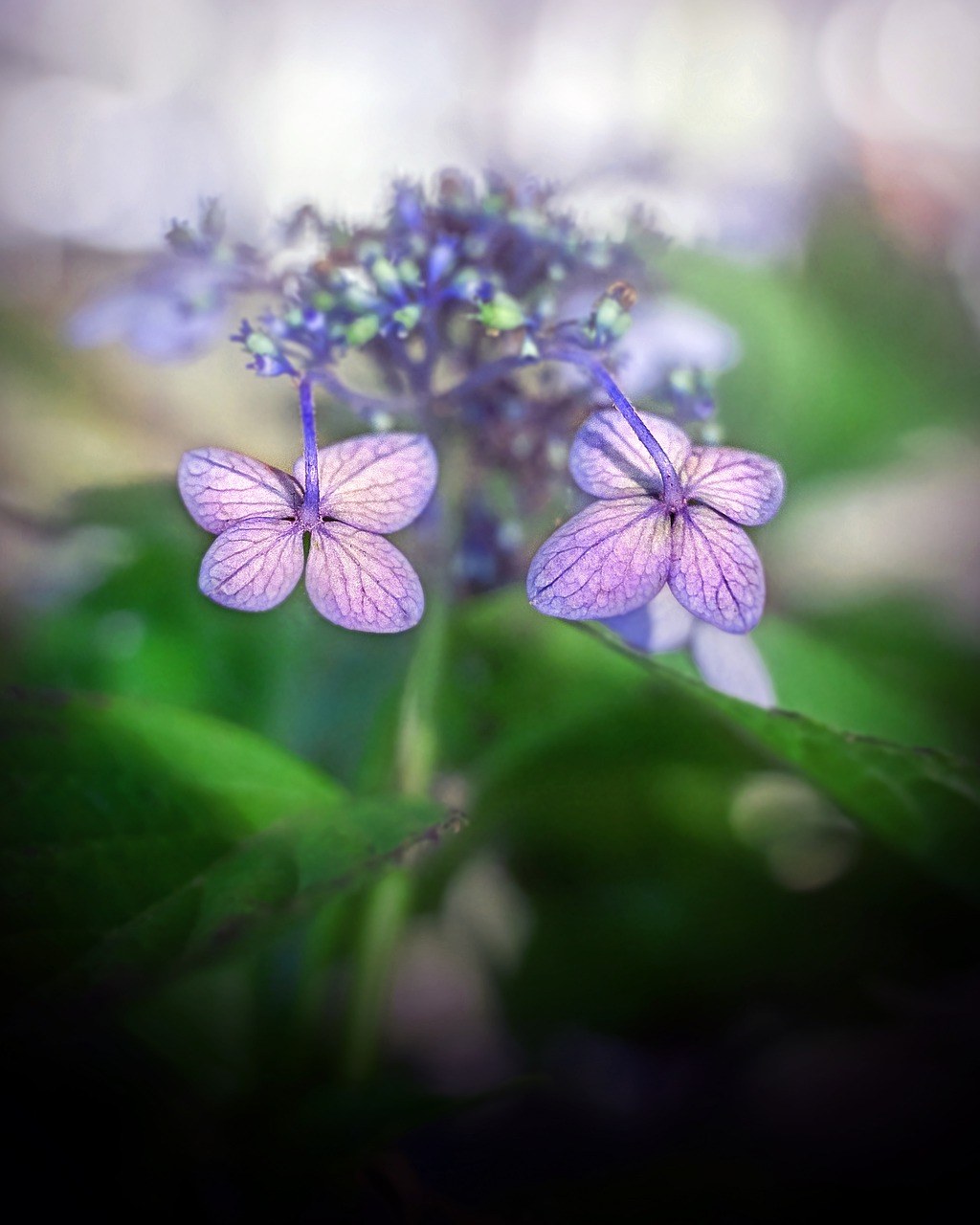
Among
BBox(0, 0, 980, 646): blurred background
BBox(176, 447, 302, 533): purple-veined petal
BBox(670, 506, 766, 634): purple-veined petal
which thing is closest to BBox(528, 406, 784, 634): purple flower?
BBox(670, 506, 766, 634): purple-veined petal

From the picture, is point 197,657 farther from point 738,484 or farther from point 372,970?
point 738,484

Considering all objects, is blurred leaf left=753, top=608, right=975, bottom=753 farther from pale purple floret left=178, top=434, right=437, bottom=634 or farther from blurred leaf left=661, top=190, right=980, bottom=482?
pale purple floret left=178, top=434, right=437, bottom=634

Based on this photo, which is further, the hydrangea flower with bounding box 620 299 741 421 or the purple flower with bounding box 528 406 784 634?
the hydrangea flower with bounding box 620 299 741 421

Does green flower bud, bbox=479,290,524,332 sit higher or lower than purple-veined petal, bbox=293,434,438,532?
higher

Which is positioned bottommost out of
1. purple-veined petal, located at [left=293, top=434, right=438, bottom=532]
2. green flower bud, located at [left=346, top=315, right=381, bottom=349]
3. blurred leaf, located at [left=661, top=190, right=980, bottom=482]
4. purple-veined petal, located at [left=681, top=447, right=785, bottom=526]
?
purple-veined petal, located at [left=293, top=434, right=438, bottom=532]

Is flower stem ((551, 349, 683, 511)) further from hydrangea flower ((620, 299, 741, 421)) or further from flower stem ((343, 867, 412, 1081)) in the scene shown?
flower stem ((343, 867, 412, 1081))

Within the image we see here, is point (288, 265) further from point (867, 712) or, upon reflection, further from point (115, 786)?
point (867, 712)

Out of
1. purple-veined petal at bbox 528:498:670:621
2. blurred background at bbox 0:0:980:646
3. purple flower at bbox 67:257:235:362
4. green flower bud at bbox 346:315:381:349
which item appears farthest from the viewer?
blurred background at bbox 0:0:980:646

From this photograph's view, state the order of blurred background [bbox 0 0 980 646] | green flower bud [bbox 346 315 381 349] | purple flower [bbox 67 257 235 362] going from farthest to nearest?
1. blurred background [bbox 0 0 980 646]
2. purple flower [bbox 67 257 235 362]
3. green flower bud [bbox 346 315 381 349]
